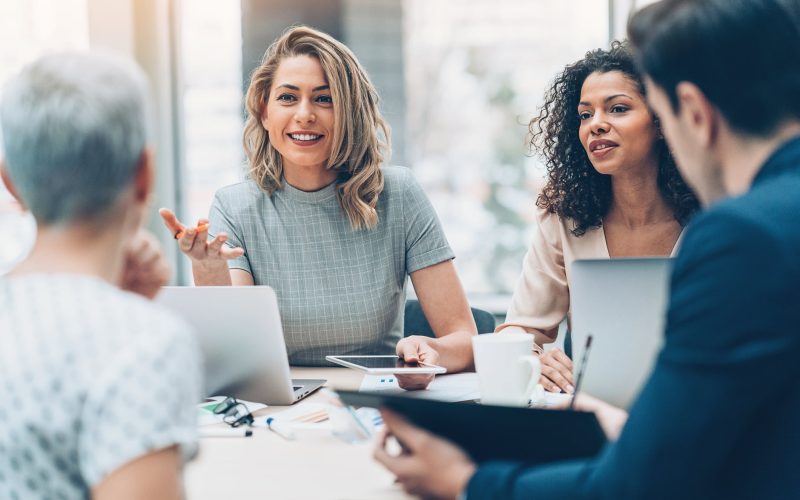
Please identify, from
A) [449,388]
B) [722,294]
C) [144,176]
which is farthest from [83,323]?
[449,388]

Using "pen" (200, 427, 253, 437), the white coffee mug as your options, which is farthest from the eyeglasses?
the white coffee mug

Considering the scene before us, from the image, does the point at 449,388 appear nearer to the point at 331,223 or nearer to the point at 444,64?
the point at 331,223

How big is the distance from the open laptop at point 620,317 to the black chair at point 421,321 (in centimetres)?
99

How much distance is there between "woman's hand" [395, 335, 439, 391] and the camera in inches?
65.5

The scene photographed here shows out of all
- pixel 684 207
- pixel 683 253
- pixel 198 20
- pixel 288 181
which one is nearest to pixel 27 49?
pixel 198 20

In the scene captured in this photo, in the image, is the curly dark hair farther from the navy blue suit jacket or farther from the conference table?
the navy blue suit jacket

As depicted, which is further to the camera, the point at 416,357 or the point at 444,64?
the point at 444,64

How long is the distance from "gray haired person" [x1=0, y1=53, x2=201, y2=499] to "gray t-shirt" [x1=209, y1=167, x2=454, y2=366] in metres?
1.38

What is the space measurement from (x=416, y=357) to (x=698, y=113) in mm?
959

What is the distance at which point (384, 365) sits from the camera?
173cm

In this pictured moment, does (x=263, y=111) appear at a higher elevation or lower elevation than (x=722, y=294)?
higher

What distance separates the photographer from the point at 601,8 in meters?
3.61

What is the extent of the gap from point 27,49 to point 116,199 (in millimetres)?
3215

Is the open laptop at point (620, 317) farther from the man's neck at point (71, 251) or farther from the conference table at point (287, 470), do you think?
the man's neck at point (71, 251)
